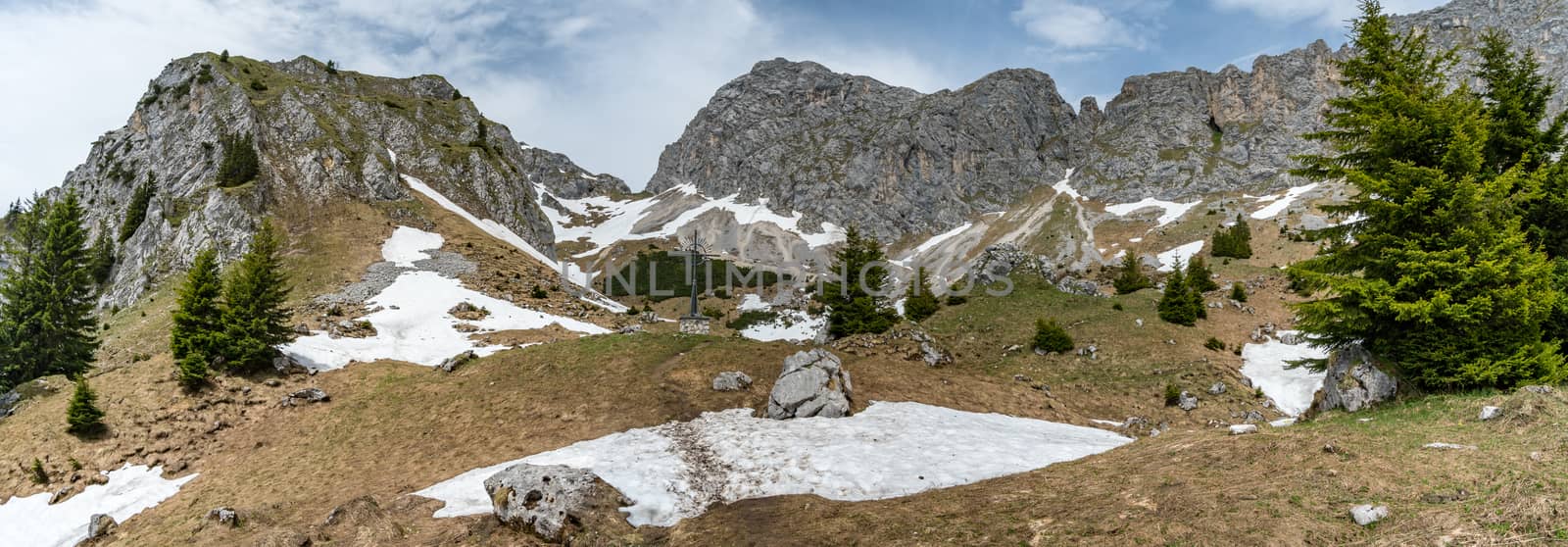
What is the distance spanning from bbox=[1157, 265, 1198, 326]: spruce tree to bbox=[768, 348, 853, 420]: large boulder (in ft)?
88.2

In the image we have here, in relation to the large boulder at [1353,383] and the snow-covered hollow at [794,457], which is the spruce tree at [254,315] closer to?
the snow-covered hollow at [794,457]

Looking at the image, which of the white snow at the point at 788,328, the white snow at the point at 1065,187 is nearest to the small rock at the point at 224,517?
the white snow at the point at 788,328

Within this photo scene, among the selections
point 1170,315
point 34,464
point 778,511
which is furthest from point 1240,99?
point 34,464

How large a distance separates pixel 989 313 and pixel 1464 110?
26405 mm

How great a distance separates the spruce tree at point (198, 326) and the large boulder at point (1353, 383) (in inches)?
1396

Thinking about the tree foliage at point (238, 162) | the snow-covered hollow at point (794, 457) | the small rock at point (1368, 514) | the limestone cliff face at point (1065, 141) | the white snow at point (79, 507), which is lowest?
the white snow at point (79, 507)

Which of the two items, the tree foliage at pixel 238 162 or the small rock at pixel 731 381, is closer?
the small rock at pixel 731 381

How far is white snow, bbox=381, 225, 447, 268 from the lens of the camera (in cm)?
4453

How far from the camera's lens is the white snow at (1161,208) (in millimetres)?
123875

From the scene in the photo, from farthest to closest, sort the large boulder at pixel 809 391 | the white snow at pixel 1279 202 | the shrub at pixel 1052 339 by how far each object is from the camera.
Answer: the white snow at pixel 1279 202, the shrub at pixel 1052 339, the large boulder at pixel 809 391

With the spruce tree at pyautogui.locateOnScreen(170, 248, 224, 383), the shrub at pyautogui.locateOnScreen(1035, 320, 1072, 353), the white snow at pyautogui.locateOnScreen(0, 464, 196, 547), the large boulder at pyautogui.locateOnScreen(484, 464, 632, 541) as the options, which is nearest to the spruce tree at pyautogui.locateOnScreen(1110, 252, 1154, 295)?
the shrub at pyautogui.locateOnScreen(1035, 320, 1072, 353)

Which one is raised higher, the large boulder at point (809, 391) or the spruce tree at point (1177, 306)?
the spruce tree at point (1177, 306)

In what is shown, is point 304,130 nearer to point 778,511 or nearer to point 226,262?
point 226,262

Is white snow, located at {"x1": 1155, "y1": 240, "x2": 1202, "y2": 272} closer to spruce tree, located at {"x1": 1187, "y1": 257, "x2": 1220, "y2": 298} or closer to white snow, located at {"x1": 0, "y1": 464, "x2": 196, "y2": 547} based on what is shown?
spruce tree, located at {"x1": 1187, "y1": 257, "x2": 1220, "y2": 298}
